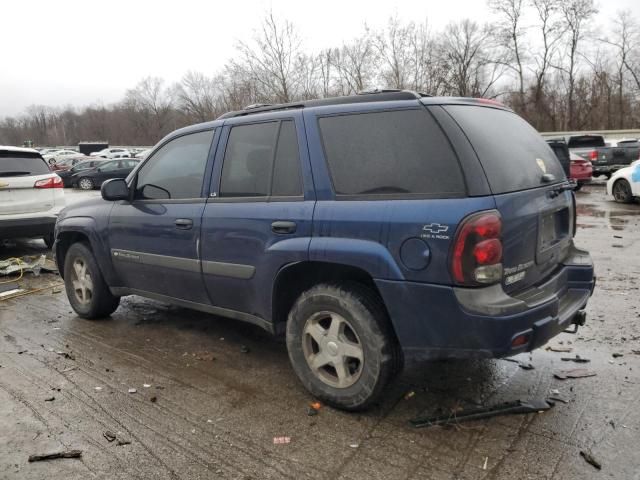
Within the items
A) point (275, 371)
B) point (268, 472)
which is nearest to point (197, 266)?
point (275, 371)

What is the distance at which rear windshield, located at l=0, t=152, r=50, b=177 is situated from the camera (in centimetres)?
810

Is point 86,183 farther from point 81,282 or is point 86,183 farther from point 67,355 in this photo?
point 67,355

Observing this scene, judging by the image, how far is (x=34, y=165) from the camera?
849cm

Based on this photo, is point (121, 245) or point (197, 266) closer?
point (197, 266)

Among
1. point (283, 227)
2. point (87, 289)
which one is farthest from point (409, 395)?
point (87, 289)

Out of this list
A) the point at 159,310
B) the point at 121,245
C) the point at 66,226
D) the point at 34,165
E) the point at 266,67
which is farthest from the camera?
the point at 266,67

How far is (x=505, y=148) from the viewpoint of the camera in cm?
303

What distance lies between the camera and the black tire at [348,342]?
3.00 m

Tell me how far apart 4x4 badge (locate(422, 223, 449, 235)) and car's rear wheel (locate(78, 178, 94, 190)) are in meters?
27.3

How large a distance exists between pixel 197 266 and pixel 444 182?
2.10 meters

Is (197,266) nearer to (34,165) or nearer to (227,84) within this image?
(34,165)

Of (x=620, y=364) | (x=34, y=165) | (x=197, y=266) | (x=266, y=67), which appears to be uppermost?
(x=266, y=67)

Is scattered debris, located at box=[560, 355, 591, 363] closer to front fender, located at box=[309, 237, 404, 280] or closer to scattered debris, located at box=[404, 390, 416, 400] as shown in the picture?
scattered debris, located at box=[404, 390, 416, 400]

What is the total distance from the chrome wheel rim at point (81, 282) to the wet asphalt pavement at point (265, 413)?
1.41 ft
